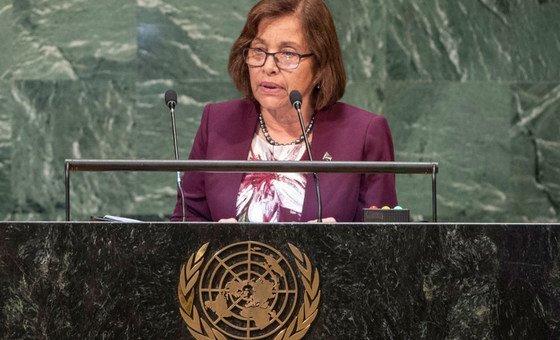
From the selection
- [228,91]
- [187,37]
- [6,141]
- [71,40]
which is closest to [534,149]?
[228,91]

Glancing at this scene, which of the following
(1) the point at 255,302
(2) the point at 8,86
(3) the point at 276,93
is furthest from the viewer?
(2) the point at 8,86

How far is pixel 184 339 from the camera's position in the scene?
2758 millimetres

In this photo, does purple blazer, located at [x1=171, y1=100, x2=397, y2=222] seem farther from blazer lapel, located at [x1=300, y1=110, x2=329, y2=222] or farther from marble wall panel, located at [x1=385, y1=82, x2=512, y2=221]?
marble wall panel, located at [x1=385, y1=82, x2=512, y2=221]

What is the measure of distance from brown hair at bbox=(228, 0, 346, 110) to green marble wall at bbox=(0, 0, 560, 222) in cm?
155

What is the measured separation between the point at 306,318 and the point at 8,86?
336 centimetres

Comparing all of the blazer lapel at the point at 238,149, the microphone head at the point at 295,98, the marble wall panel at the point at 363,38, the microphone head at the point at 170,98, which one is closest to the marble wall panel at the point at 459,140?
the marble wall panel at the point at 363,38

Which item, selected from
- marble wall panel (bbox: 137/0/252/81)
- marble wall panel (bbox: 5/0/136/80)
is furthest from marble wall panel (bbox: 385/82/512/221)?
marble wall panel (bbox: 5/0/136/80)

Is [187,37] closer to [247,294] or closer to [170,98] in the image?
[170,98]

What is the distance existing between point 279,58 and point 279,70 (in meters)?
0.05

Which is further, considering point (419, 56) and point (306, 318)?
point (419, 56)

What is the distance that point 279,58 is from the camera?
161 inches

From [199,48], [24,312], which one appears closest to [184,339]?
[24,312]

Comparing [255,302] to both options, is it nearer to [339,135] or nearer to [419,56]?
[339,135]

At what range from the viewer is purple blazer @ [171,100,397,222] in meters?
3.98
